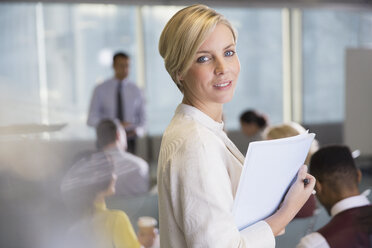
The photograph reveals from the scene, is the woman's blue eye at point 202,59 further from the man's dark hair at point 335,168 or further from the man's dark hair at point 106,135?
the man's dark hair at point 106,135

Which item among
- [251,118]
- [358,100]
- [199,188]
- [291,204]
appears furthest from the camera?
[358,100]

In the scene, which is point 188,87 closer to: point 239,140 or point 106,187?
point 106,187

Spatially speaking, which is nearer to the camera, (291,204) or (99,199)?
(291,204)

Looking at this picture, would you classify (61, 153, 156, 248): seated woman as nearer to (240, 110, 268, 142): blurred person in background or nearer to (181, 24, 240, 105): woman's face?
(181, 24, 240, 105): woman's face

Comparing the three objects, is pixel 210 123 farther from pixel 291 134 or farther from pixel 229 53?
pixel 291 134

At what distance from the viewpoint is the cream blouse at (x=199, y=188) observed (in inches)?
35.9

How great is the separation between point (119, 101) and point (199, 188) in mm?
4534

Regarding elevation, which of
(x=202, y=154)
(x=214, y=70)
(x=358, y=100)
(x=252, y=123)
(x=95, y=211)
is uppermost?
(x=214, y=70)

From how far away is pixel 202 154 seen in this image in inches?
36.9

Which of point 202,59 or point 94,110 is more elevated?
point 202,59

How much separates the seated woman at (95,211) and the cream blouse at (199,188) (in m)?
1.33

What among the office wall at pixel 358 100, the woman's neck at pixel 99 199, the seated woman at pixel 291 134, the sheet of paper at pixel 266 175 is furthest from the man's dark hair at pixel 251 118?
the sheet of paper at pixel 266 175

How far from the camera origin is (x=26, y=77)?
19.4ft

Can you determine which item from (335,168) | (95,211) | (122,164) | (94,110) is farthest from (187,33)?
(94,110)
